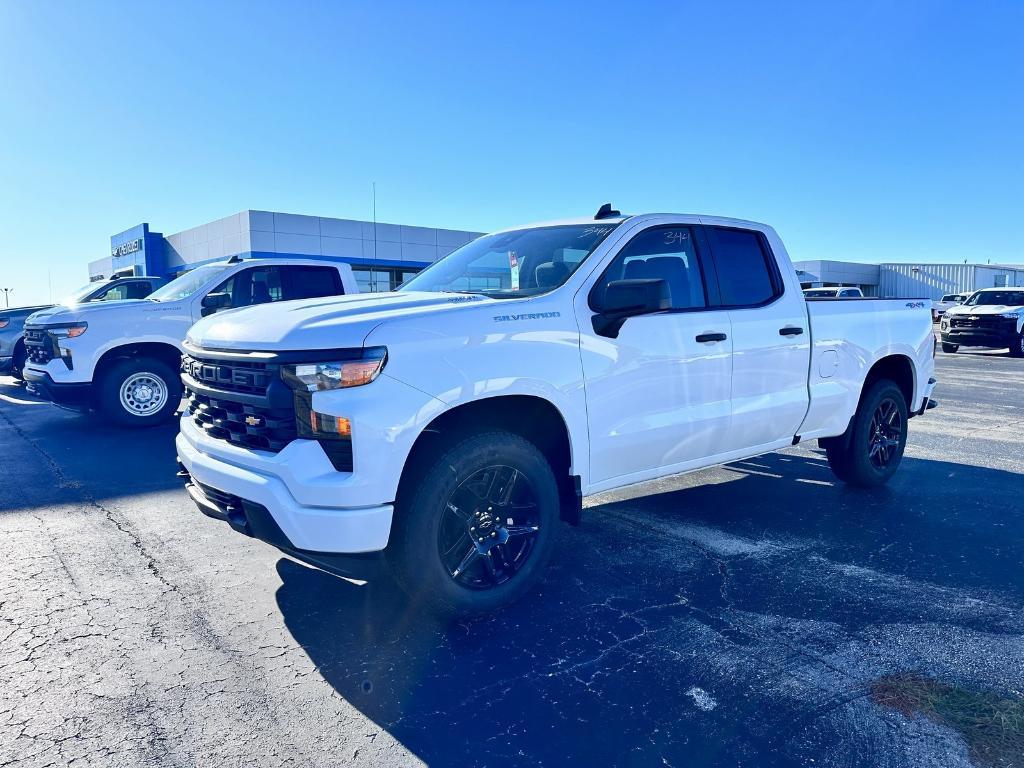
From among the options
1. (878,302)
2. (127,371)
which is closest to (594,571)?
(878,302)

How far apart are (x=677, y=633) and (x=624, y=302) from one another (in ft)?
5.20

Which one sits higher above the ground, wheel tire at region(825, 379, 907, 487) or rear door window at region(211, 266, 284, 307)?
rear door window at region(211, 266, 284, 307)

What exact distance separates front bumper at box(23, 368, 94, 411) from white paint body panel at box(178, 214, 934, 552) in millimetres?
5293

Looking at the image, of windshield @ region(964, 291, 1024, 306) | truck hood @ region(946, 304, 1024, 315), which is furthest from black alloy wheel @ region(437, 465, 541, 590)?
windshield @ region(964, 291, 1024, 306)

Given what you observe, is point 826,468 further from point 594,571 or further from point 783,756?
point 783,756

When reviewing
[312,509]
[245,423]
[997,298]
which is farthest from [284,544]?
[997,298]

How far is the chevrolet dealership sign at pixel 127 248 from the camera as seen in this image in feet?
121

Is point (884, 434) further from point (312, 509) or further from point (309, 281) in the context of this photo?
point (309, 281)

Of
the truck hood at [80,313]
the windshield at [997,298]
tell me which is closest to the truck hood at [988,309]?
the windshield at [997,298]

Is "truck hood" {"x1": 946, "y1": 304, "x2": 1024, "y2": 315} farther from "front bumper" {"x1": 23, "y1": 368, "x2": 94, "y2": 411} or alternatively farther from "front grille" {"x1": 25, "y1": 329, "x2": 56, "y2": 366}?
"front grille" {"x1": 25, "y1": 329, "x2": 56, "y2": 366}

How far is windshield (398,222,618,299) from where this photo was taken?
3.98 metres

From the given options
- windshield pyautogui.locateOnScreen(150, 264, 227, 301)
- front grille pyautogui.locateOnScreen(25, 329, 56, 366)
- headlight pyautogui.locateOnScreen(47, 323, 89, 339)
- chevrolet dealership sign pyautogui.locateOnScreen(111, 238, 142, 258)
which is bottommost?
front grille pyautogui.locateOnScreen(25, 329, 56, 366)

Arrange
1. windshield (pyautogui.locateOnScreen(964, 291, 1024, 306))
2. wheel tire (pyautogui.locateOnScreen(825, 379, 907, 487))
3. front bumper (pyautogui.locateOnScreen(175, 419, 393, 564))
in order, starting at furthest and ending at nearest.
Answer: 1. windshield (pyautogui.locateOnScreen(964, 291, 1024, 306))
2. wheel tire (pyautogui.locateOnScreen(825, 379, 907, 487))
3. front bumper (pyautogui.locateOnScreen(175, 419, 393, 564))

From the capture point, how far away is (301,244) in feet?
100
